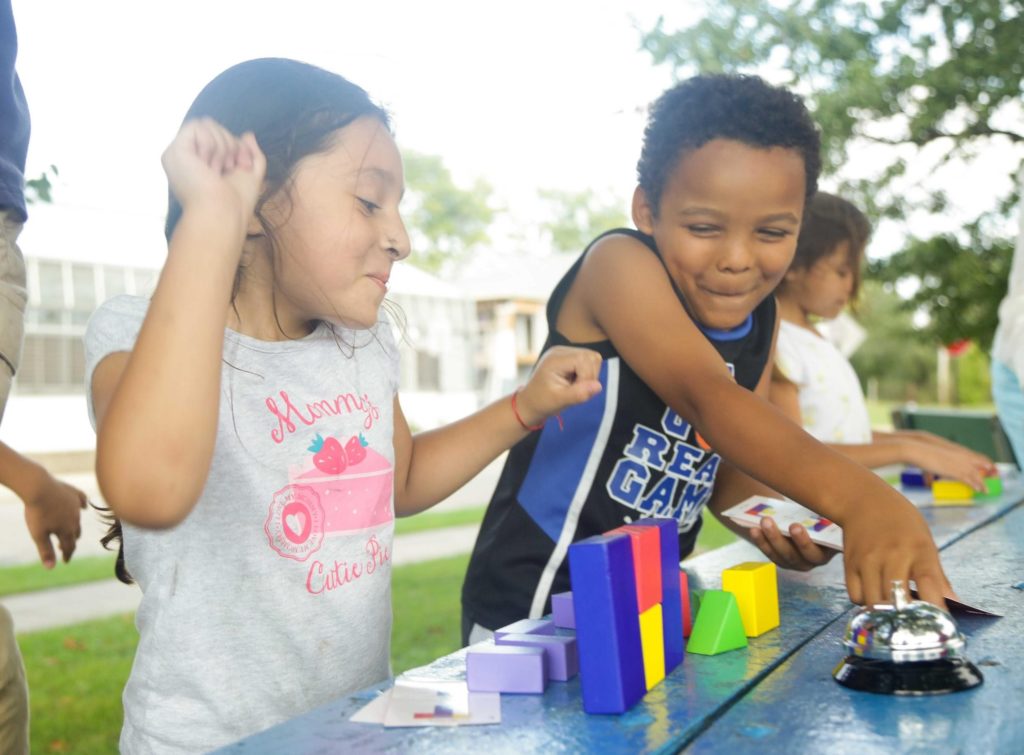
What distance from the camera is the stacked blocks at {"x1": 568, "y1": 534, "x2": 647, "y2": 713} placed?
913mm

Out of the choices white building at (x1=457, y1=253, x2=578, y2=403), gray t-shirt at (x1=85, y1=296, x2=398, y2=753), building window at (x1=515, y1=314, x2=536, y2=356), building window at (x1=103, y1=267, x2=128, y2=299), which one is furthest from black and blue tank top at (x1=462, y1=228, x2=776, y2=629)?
building window at (x1=515, y1=314, x2=536, y2=356)

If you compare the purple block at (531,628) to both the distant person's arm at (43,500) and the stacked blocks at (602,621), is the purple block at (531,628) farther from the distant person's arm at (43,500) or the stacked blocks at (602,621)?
the distant person's arm at (43,500)

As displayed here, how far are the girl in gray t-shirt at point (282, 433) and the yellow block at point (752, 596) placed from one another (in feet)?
1.45

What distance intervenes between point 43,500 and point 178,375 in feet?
2.73

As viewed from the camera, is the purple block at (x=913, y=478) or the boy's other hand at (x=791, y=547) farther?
the purple block at (x=913, y=478)

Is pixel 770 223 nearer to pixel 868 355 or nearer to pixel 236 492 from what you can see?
pixel 236 492

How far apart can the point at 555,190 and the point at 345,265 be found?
44683 mm

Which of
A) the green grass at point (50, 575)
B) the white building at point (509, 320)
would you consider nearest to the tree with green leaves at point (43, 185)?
the green grass at point (50, 575)

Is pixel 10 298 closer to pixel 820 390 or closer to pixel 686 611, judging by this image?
pixel 686 611

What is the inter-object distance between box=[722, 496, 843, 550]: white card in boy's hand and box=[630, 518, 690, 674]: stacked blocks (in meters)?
0.38

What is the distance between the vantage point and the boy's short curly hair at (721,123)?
186cm

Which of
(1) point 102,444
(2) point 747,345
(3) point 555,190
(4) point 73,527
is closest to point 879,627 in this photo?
(1) point 102,444

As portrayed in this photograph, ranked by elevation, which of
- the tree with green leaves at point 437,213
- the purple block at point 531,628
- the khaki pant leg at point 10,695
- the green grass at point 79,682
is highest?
the tree with green leaves at point 437,213

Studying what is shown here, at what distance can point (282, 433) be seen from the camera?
4.89ft
